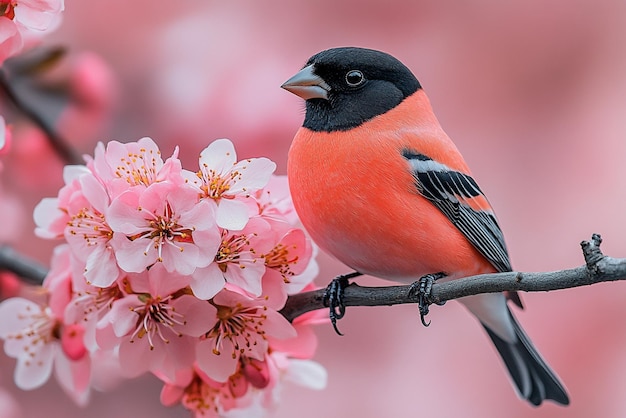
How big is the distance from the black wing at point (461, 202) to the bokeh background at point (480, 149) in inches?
22.4

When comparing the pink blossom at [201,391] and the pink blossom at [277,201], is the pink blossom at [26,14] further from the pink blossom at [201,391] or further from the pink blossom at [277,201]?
the pink blossom at [201,391]

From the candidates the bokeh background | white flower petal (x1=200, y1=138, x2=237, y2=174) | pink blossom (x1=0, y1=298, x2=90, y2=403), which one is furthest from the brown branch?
the bokeh background

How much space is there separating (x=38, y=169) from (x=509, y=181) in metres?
1.19

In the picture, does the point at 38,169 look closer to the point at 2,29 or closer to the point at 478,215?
the point at 2,29

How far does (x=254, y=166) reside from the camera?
911 mm

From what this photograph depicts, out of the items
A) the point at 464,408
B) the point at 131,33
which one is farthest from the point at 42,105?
the point at 464,408

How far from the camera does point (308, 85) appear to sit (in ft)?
3.84

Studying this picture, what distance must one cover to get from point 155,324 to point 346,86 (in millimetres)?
489

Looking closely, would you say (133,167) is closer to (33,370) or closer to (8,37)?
(8,37)

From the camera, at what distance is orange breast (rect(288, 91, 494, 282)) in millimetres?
1089

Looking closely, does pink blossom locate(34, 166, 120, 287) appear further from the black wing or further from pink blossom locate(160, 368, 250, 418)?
the black wing

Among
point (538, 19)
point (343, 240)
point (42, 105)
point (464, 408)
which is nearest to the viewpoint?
point (343, 240)

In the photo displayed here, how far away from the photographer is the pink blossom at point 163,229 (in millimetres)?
849

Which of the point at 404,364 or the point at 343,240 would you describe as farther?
the point at 404,364
